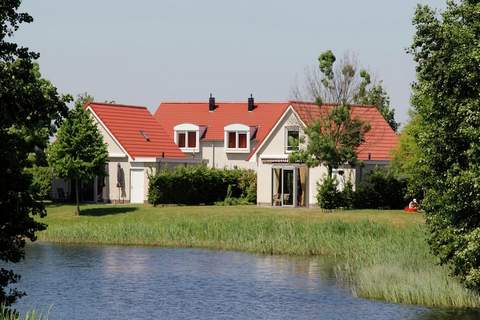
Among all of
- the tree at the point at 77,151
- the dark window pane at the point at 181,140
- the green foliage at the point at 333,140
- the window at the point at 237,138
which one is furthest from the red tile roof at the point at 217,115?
the tree at the point at 77,151

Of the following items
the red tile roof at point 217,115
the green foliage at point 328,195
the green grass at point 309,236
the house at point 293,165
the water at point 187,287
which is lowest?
the water at point 187,287

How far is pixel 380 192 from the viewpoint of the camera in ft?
213

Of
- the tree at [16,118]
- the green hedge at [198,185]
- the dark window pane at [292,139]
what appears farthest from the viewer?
the green hedge at [198,185]

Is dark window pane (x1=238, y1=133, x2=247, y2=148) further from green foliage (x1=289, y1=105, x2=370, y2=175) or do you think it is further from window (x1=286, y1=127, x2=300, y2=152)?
green foliage (x1=289, y1=105, x2=370, y2=175)

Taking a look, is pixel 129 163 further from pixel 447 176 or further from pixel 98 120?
pixel 447 176

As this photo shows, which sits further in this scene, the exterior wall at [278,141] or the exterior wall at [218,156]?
the exterior wall at [218,156]

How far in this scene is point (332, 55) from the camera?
212ft

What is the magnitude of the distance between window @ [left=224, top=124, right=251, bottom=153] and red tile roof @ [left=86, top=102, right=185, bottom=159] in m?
7.66

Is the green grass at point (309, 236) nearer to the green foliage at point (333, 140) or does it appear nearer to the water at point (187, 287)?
the water at point (187, 287)

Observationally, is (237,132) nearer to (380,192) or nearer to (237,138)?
(237,138)

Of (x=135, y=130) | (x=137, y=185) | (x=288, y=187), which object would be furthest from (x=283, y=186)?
(x=135, y=130)

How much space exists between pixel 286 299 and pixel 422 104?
8.03 metres

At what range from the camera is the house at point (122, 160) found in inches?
2852

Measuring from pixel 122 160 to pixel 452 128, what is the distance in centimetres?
4682
